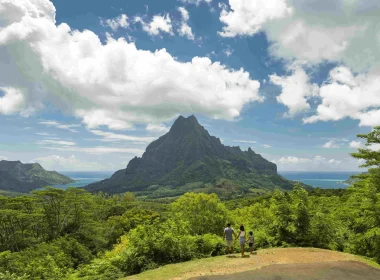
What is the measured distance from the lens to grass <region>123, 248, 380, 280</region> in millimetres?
16344

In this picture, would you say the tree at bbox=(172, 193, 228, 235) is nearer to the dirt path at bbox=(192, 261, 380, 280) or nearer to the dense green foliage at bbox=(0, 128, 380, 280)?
the dense green foliage at bbox=(0, 128, 380, 280)

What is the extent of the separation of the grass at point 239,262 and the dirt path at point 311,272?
70 centimetres

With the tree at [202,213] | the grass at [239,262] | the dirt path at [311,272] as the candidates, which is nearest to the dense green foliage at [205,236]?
the tree at [202,213]

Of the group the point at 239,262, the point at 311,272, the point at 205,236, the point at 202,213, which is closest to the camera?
the point at 311,272

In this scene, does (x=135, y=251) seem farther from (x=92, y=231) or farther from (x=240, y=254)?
(x=92, y=231)

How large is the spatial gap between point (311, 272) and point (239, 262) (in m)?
4.36

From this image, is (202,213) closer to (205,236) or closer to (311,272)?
(205,236)

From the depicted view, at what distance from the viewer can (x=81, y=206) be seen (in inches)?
2584

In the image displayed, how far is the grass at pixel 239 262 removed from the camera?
16344 millimetres

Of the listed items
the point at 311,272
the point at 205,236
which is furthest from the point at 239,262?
the point at 205,236

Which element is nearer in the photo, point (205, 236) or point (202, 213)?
point (205, 236)

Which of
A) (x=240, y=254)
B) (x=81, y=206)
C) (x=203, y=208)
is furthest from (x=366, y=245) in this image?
(x=81, y=206)

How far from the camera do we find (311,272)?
1627 centimetres

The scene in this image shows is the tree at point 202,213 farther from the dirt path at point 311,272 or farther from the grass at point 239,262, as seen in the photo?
the dirt path at point 311,272
